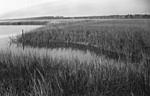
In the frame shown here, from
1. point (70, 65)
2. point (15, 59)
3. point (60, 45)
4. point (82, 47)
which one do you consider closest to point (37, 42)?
point (60, 45)

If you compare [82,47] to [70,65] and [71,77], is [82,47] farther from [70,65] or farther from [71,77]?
[71,77]

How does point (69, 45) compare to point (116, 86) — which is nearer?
point (116, 86)

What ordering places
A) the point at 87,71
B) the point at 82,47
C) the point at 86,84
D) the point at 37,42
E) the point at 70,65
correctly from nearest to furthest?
the point at 86,84 < the point at 87,71 < the point at 70,65 < the point at 82,47 < the point at 37,42

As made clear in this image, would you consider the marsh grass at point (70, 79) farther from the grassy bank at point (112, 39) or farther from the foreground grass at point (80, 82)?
the grassy bank at point (112, 39)

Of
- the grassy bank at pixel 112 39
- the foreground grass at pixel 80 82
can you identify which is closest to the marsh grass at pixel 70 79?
the foreground grass at pixel 80 82

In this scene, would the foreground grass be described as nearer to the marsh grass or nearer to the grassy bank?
the marsh grass

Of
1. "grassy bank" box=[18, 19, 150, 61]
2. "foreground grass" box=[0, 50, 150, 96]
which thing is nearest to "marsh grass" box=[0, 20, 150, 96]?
"foreground grass" box=[0, 50, 150, 96]

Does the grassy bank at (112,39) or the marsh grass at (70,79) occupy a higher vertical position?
the grassy bank at (112,39)

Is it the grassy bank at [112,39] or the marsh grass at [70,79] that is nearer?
the marsh grass at [70,79]

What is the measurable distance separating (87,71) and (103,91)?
0.98 metres

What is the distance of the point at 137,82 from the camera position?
4512 mm

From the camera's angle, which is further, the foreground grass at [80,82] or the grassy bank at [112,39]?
the grassy bank at [112,39]

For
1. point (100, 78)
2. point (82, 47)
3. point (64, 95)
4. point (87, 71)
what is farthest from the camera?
point (82, 47)

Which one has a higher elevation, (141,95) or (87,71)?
(87,71)
